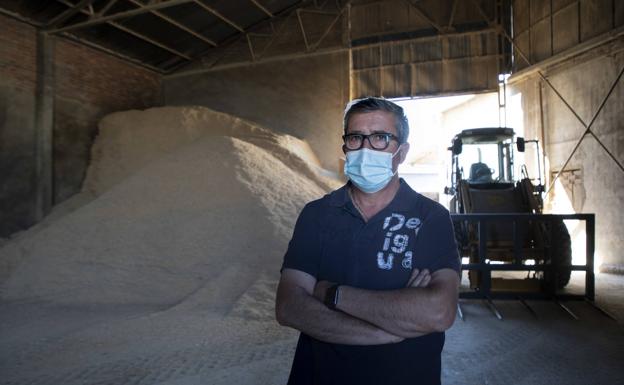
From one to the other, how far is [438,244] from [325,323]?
59 cm

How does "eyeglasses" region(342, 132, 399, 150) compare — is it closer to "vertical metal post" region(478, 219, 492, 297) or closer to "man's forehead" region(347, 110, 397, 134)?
"man's forehead" region(347, 110, 397, 134)

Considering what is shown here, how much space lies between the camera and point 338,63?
16125 millimetres

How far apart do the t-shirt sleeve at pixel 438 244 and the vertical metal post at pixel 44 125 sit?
13.1m

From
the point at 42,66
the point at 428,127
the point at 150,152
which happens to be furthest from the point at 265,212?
the point at 428,127

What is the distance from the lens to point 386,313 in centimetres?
184

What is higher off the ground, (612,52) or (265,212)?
(612,52)

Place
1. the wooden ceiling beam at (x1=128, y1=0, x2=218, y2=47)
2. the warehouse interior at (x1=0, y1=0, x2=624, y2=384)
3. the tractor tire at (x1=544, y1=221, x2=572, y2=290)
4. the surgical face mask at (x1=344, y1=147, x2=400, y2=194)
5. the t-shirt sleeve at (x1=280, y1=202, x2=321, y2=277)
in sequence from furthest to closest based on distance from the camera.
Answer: the wooden ceiling beam at (x1=128, y1=0, x2=218, y2=47) < the tractor tire at (x1=544, y1=221, x2=572, y2=290) < the warehouse interior at (x1=0, y1=0, x2=624, y2=384) < the surgical face mask at (x1=344, y1=147, x2=400, y2=194) < the t-shirt sleeve at (x1=280, y1=202, x2=321, y2=277)

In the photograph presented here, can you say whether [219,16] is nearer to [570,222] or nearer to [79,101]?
[79,101]

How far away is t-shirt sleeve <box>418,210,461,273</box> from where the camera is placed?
1963 mm

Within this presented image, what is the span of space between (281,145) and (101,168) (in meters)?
5.59

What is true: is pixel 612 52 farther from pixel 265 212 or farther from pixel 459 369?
pixel 459 369

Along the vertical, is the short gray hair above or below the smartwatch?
above

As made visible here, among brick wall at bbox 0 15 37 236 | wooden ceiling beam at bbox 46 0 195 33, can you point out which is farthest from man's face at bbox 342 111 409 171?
brick wall at bbox 0 15 37 236

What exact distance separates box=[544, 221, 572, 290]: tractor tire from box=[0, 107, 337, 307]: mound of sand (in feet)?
14.0
